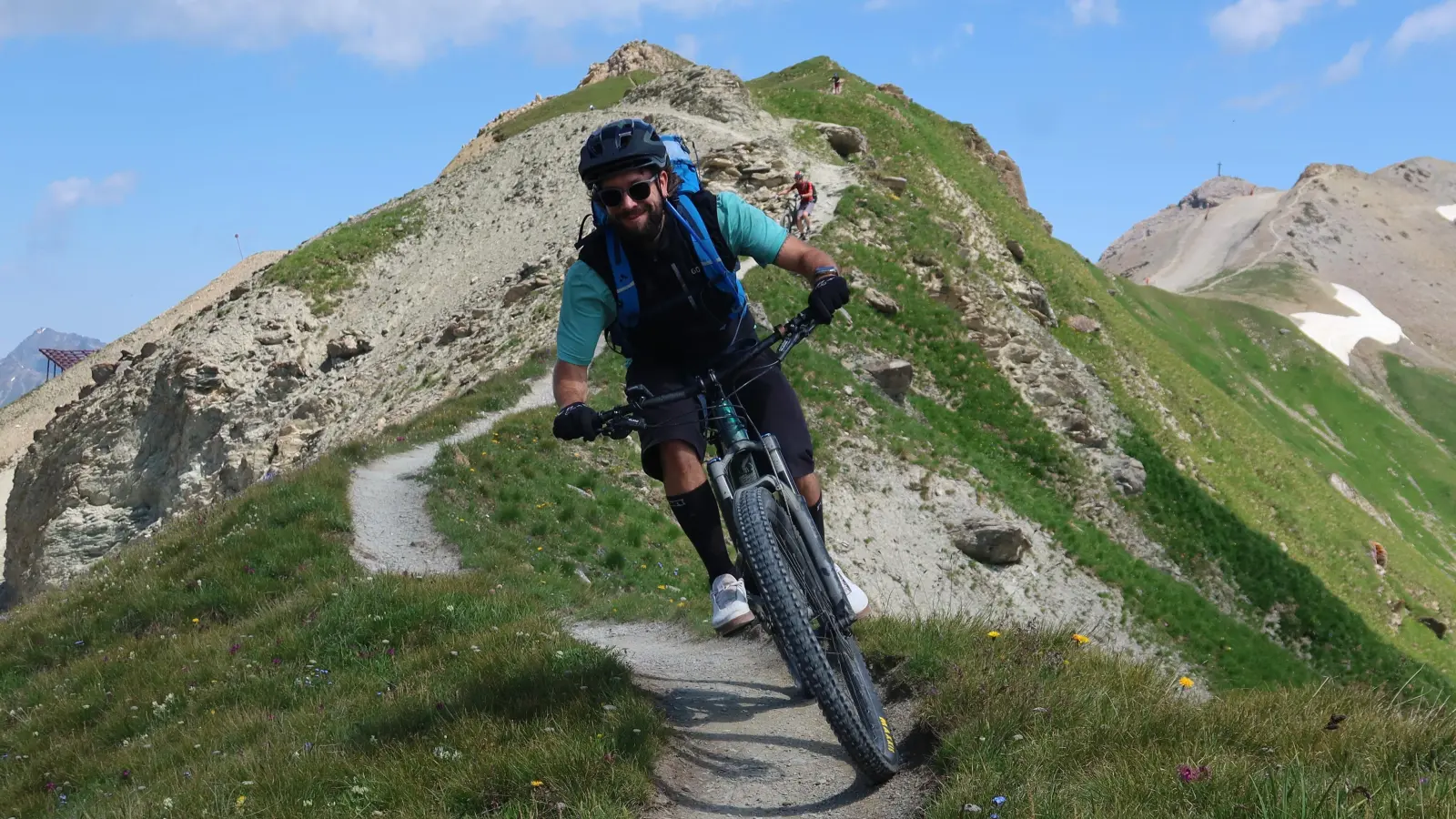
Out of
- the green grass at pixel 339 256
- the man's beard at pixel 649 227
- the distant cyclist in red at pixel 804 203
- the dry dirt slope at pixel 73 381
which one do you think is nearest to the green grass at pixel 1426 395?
the distant cyclist in red at pixel 804 203

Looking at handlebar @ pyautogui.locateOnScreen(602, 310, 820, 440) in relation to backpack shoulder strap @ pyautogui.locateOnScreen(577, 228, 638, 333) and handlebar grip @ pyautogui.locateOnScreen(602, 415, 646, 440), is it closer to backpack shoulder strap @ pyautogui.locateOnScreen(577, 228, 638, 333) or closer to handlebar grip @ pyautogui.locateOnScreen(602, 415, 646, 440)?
handlebar grip @ pyautogui.locateOnScreen(602, 415, 646, 440)

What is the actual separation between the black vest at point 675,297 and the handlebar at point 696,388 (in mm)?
256

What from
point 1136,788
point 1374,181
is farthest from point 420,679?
point 1374,181

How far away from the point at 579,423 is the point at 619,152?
1.53 metres

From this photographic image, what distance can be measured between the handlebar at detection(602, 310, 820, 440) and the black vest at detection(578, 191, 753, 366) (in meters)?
0.26

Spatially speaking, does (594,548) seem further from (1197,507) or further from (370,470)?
(1197,507)

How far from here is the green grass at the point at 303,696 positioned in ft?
16.0

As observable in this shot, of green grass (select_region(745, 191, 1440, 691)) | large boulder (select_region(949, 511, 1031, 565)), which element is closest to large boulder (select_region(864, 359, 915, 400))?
green grass (select_region(745, 191, 1440, 691))

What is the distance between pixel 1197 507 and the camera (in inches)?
1235

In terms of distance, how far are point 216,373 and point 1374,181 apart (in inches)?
6612

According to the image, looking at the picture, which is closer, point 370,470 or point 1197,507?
point 370,470

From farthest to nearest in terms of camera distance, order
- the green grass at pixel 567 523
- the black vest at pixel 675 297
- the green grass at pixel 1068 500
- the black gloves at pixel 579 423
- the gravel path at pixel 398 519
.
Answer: the green grass at pixel 1068 500 → the gravel path at pixel 398 519 → the green grass at pixel 567 523 → the black vest at pixel 675 297 → the black gloves at pixel 579 423

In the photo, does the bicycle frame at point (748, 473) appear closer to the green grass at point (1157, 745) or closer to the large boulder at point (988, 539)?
the green grass at point (1157, 745)

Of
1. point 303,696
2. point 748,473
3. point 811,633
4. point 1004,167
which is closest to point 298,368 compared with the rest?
point 303,696
